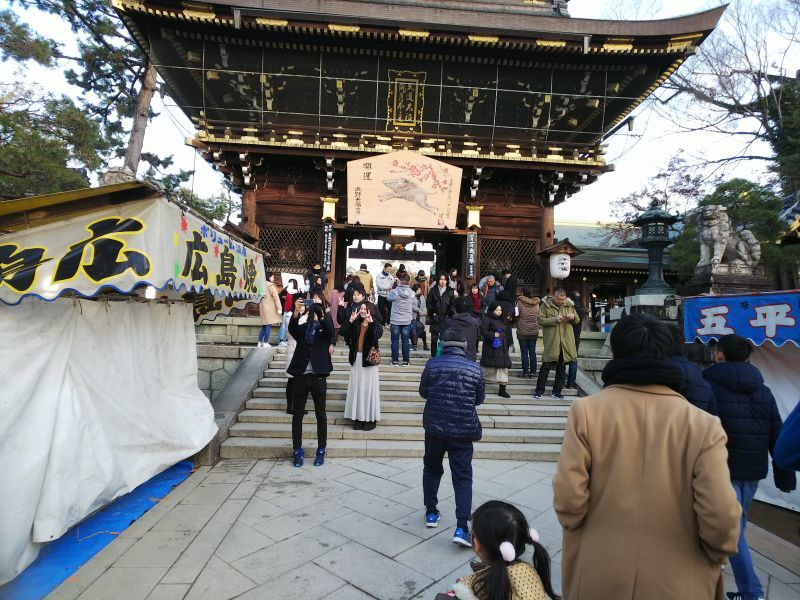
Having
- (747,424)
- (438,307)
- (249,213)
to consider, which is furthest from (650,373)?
(249,213)

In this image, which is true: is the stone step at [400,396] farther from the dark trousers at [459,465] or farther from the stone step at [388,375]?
the dark trousers at [459,465]

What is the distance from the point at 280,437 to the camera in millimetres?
5695

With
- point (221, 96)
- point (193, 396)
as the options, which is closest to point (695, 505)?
point (193, 396)

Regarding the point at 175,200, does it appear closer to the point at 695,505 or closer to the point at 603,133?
the point at 695,505

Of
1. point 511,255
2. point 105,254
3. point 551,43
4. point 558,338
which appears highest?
point 551,43

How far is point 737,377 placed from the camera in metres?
2.90

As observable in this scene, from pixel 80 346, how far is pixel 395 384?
465 centimetres

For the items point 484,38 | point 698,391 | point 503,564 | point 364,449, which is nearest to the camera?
point 503,564

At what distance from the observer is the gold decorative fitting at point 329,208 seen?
1133 centimetres

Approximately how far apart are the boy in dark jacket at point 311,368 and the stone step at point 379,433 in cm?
79

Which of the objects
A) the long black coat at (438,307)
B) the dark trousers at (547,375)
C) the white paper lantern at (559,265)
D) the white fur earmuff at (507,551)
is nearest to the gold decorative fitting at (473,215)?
the white paper lantern at (559,265)

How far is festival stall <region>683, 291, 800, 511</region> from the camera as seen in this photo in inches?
170

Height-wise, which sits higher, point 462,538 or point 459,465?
point 459,465

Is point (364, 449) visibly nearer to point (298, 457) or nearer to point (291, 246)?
point (298, 457)
